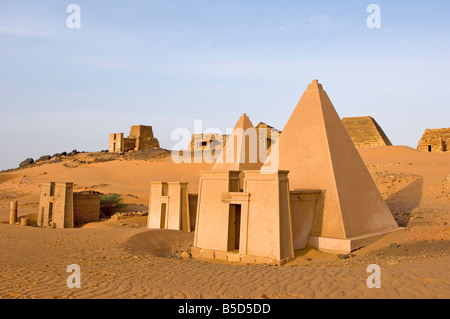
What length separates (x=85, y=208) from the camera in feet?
58.3

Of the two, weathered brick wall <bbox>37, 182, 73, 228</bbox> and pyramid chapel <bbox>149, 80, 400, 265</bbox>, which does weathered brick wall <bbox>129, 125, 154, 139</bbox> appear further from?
pyramid chapel <bbox>149, 80, 400, 265</bbox>

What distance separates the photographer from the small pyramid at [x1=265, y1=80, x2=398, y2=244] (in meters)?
10.1

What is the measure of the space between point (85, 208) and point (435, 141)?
30918 millimetres

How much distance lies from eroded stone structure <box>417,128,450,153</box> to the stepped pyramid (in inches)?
160

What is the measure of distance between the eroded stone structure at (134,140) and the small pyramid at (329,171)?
39.3 m

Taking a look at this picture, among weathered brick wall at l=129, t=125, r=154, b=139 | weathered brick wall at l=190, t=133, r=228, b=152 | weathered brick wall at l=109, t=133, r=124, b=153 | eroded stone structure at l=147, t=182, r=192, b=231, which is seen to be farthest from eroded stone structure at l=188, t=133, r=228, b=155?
eroded stone structure at l=147, t=182, r=192, b=231

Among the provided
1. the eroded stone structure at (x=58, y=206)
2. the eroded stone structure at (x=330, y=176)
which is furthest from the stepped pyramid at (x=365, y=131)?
the eroded stone structure at (x=58, y=206)

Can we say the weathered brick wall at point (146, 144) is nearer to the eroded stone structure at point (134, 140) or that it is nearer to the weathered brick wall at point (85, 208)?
the eroded stone structure at point (134, 140)

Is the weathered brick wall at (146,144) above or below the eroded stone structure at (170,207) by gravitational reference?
above

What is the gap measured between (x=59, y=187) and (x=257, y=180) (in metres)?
10.5

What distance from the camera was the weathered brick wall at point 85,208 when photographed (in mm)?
17453

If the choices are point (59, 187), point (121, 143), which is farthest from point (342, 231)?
point (121, 143)

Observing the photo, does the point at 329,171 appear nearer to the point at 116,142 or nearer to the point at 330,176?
the point at 330,176
